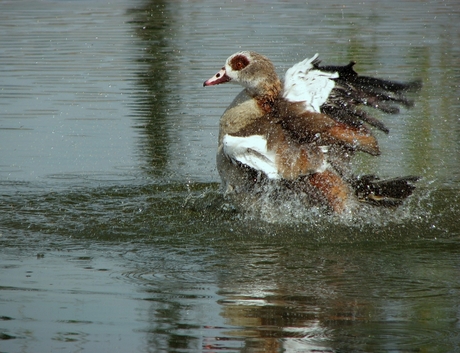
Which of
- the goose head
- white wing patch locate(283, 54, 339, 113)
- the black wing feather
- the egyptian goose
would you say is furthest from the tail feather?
the goose head

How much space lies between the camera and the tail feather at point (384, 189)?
6.61 metres

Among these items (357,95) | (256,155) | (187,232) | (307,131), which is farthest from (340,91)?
(187,232)

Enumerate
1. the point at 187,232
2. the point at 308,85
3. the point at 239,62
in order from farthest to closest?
the point at 239,62 → the point at 308,85 → the point at 187,232

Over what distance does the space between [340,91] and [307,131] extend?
0.55m

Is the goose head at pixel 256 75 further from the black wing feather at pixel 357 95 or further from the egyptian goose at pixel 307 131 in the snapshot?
the black wing feather at pixel 357 95

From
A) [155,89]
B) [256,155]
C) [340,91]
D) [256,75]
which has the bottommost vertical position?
[155,89]

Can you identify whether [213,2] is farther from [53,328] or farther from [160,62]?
[53,328]

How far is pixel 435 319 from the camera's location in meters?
4.39

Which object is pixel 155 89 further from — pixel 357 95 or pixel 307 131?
pixel 307 131

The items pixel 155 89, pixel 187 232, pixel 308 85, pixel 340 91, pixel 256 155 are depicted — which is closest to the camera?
pixel 256 155

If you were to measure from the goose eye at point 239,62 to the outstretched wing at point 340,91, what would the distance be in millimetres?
422

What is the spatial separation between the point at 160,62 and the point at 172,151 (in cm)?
535

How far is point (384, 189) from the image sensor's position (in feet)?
21.9

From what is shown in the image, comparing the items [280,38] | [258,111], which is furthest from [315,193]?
[280,38]
